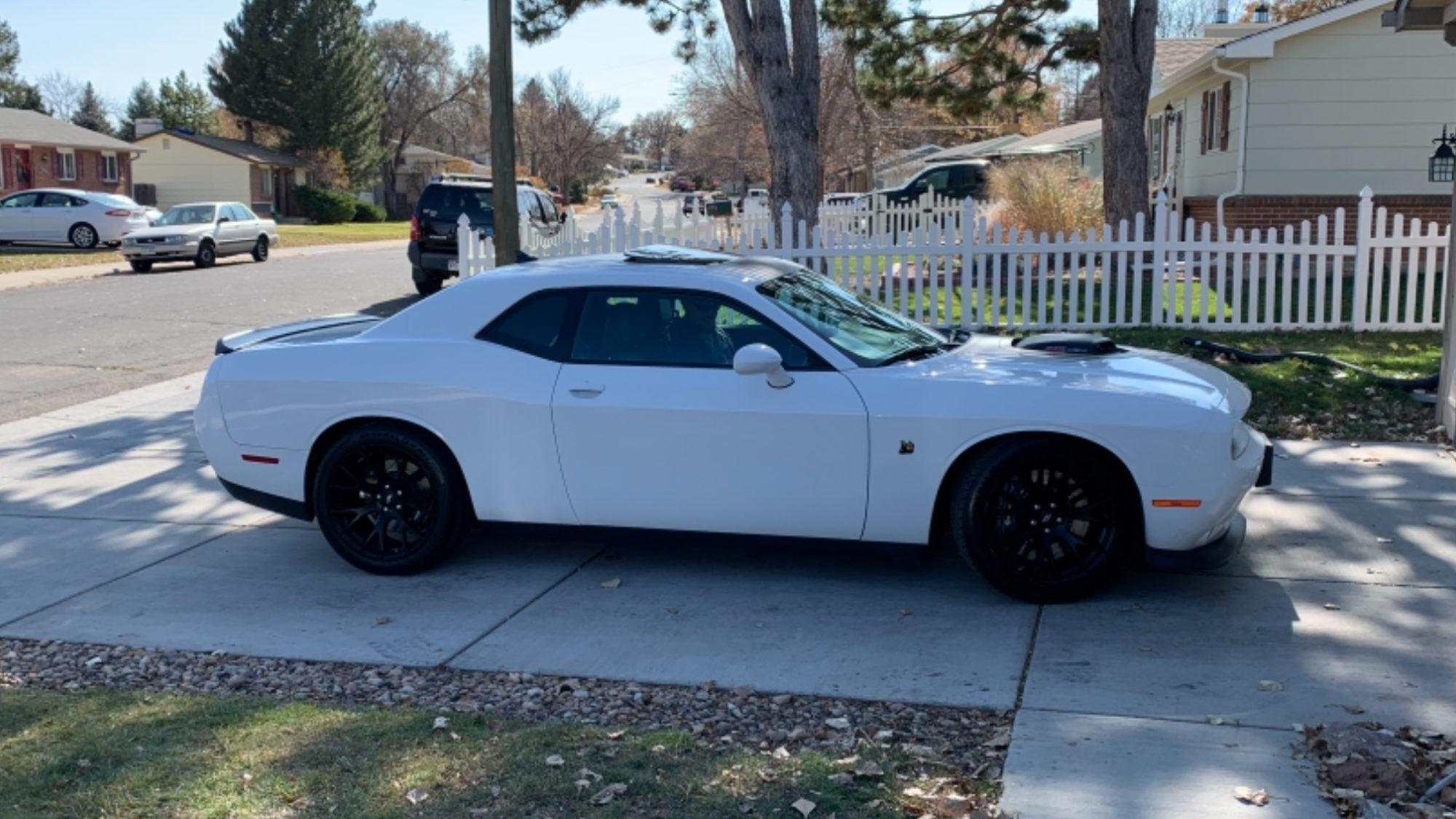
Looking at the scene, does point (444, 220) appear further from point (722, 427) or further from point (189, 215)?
point (722, 427)

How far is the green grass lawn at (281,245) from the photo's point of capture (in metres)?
27.9

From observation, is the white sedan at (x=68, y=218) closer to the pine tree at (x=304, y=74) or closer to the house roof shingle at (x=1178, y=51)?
the house roof shingle at (x=1178, y=51)

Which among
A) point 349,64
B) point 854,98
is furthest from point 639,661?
point 349,64

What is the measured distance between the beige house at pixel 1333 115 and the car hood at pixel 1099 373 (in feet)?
44.2

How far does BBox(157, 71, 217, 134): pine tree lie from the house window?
29.3 metres

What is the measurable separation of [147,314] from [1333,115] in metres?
A: 16.7

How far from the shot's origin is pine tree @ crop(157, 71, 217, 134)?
77000 mm

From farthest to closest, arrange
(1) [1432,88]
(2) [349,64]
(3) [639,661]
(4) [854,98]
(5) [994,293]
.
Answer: (2) [349,64], (4) [854,98], (1) [1432,88], (5) [994,293], (3) [639,661]

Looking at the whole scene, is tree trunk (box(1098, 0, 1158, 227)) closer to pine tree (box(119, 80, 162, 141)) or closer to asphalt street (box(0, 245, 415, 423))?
asphalt street (box(0, 245, 415, 423))

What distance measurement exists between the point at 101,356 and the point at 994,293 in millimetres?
9290

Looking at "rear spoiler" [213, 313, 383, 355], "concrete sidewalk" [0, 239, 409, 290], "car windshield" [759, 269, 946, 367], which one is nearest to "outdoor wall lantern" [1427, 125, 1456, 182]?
"car windshield" [759, 269, 946, 367]

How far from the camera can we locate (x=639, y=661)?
204 inches

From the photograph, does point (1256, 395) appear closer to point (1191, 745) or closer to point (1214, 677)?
point (1214, 677)

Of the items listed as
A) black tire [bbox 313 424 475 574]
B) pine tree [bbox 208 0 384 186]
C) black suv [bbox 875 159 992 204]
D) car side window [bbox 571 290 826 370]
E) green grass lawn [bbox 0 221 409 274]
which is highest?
pine tree [bbox 208 0 384 186]
